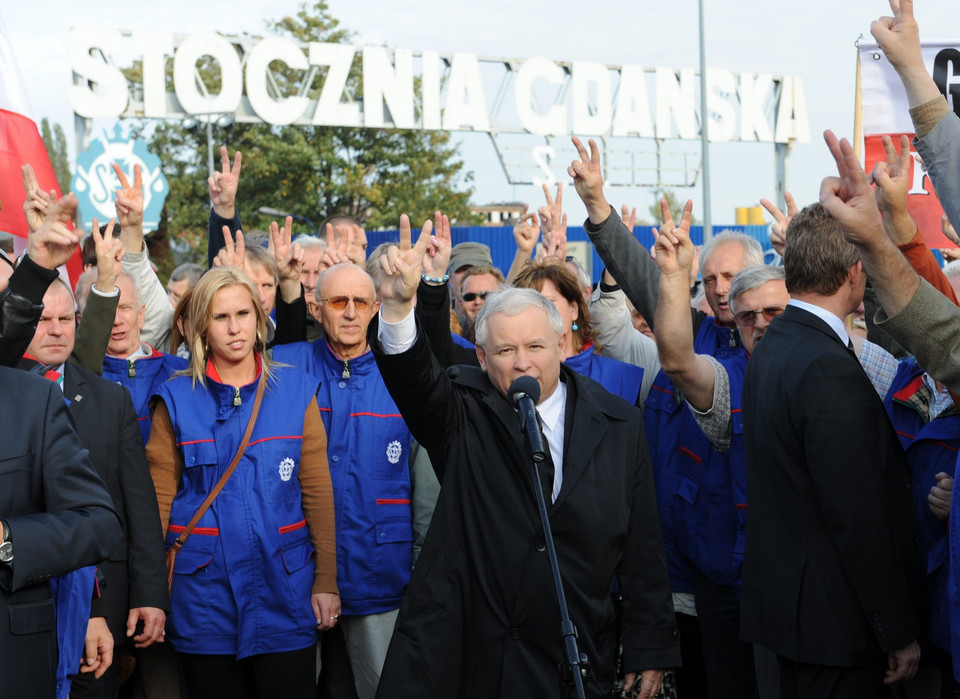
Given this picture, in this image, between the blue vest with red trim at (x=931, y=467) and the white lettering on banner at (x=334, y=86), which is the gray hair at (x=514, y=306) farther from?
the white lettering on banner at (x=334, y=86)

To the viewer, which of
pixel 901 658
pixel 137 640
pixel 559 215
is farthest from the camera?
pixel 559 215

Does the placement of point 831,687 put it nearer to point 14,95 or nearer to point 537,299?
point 537,299

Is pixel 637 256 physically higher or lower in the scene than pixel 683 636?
higher

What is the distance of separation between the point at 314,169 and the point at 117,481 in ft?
94.3

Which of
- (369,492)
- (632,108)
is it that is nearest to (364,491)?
(369,492)

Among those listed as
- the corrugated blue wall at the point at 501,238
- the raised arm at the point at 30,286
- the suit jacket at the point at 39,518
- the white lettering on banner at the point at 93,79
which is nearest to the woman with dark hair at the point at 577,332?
the raised arm at the point at 30,286

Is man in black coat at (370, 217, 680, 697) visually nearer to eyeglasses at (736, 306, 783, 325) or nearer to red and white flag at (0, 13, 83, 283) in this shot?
eyeglasses at (736, 306, 783, 325)

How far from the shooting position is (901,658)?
3.34 meters

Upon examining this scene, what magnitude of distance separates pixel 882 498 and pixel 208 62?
3454 cm

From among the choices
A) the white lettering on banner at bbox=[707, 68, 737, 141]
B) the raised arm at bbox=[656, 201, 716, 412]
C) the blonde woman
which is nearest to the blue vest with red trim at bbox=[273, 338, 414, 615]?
the blonde woman

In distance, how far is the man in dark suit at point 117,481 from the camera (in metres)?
4.31

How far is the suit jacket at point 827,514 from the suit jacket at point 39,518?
6.57ft

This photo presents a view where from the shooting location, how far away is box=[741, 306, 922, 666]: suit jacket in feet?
10.9

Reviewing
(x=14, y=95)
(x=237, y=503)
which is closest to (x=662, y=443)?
(x=237, y=503)
